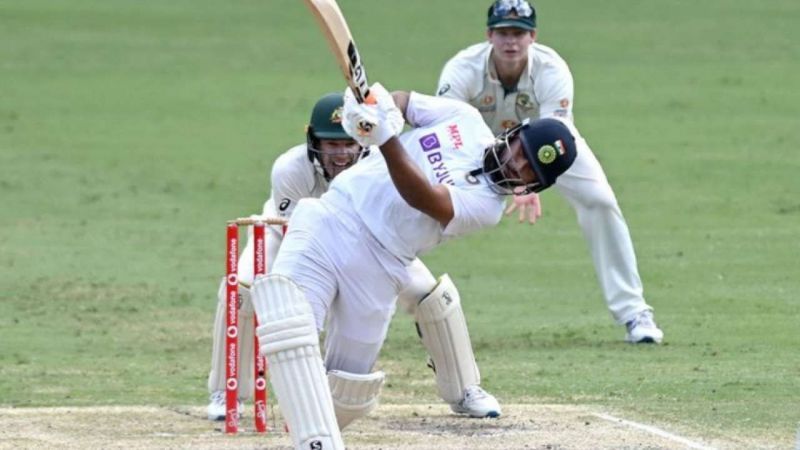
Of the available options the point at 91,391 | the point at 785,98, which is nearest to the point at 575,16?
the point at 785,98

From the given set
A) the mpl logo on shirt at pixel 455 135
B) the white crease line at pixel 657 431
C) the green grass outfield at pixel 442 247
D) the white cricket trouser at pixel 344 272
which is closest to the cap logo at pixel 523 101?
the green grass outfield at pixel 442 247

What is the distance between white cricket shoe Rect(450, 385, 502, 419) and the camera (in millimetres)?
8758

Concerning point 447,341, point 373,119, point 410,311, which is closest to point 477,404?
point 447,341

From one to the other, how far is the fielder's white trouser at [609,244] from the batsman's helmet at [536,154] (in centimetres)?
414

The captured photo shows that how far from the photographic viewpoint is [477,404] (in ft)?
28.8

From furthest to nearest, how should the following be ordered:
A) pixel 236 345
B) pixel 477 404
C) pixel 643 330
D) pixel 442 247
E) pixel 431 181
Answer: pixel 442 247, pixel 643 330, pixel 477 404, pixel 236 345, pixel 431 181

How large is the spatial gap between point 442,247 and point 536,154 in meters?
9.11

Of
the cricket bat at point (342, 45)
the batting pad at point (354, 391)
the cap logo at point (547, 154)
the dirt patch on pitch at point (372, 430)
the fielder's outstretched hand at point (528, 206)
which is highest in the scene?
the cricket bat at point (342, 45)

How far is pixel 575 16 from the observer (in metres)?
31.6

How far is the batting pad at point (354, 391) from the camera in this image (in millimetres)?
7383

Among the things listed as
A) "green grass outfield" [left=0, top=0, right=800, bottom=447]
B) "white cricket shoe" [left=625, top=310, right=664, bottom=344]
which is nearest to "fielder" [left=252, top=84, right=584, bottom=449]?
"green grass outfield" [left=0, top=0, right=800, bottom=447]

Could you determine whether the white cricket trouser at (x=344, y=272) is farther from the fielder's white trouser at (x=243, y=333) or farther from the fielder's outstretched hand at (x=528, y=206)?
the fielder's outstretched hand at (x=528, y=206)

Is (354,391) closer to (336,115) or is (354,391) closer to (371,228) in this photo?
(371,228)

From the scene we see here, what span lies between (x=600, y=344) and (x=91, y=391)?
3.16m
